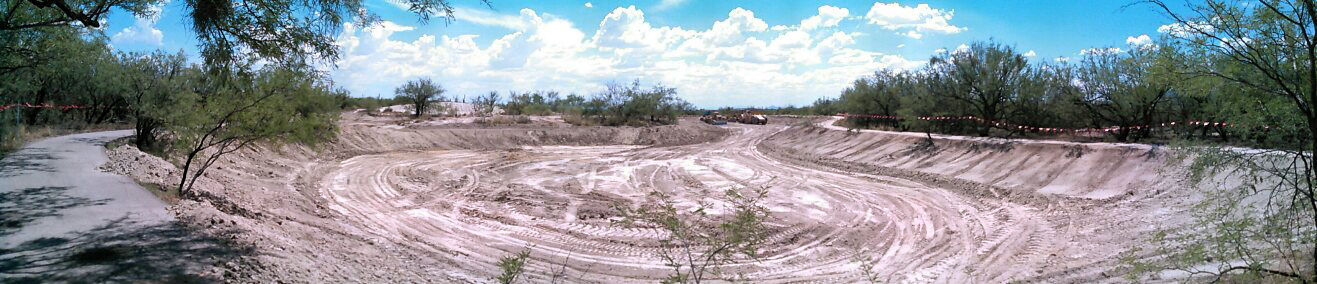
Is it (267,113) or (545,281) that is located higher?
(267,113)

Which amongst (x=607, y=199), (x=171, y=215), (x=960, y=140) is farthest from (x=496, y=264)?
(x=960, y=140)

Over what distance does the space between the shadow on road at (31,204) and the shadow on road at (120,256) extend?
41.3 inches

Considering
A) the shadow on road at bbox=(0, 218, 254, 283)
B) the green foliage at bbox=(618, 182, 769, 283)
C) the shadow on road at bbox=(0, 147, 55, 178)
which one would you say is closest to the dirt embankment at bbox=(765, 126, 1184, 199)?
the green foliage at bbox=(618, 182, 769, 283)

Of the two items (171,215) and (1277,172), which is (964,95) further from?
(171,215)

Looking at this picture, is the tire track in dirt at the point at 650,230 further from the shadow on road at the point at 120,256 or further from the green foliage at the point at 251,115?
the shadow on road at the point at 120,256

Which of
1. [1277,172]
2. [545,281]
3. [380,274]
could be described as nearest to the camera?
[1277,172]

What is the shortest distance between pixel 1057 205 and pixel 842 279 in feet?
29.4

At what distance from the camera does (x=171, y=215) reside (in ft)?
30.5

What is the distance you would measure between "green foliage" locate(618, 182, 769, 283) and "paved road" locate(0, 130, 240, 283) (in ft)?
16.1

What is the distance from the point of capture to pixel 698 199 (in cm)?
1686

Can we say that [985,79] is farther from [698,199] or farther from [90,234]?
[90,234]

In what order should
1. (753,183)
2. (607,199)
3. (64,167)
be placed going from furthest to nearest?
(753,183) < (607,199) < (64,167)

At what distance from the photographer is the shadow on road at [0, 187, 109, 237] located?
26.6ft

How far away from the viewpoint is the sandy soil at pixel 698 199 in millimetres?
9430
